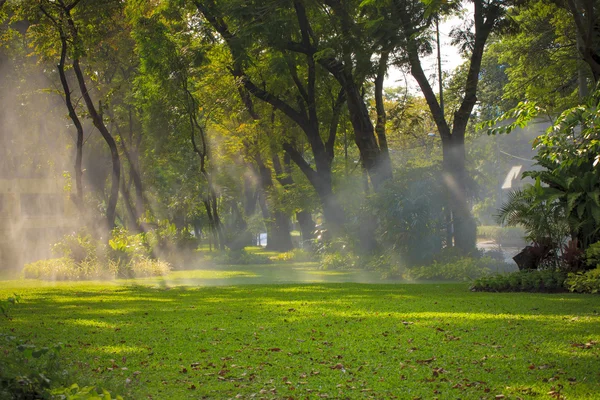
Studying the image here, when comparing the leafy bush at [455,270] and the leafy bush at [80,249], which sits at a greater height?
the leafy bush at [80,249]

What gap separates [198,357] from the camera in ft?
28.6

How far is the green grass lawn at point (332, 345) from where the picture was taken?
719 cm

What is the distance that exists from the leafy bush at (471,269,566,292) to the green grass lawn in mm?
1298

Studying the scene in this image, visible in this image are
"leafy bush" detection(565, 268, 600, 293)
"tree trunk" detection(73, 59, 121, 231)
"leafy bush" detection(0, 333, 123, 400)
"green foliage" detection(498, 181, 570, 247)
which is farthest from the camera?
"tree trunk" detection(73, 59, 121, 231)

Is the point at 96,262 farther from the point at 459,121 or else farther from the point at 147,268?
the point at 459,121

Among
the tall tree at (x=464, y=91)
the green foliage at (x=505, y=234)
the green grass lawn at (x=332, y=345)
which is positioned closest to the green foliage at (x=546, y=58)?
the tall tree at (x=464, y=91)

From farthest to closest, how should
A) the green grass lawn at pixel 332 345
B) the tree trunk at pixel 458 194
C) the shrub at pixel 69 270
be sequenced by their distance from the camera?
1. the shrub at pixel 69 270
2. the tree trunk at pixel 458 194
3. the green grass lawn at pixel 332 345

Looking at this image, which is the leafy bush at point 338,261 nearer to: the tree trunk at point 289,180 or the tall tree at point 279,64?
the tall tree at point 279,64

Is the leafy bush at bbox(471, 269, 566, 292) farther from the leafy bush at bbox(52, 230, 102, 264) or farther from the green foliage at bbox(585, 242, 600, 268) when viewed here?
the leafy bush at bbox(52, 230, 102, 264)

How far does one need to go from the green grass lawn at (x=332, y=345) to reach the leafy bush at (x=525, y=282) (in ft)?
4.26

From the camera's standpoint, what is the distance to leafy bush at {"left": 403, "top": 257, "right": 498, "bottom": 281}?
71.9 ft

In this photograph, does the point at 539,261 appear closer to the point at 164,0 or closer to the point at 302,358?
the point at 302,358

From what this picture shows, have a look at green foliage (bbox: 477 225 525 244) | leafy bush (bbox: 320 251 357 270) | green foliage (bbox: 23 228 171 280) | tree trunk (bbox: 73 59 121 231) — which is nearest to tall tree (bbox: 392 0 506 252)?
leafy bush (bbox: 320 251 357 270)

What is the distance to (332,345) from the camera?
9.31 m
